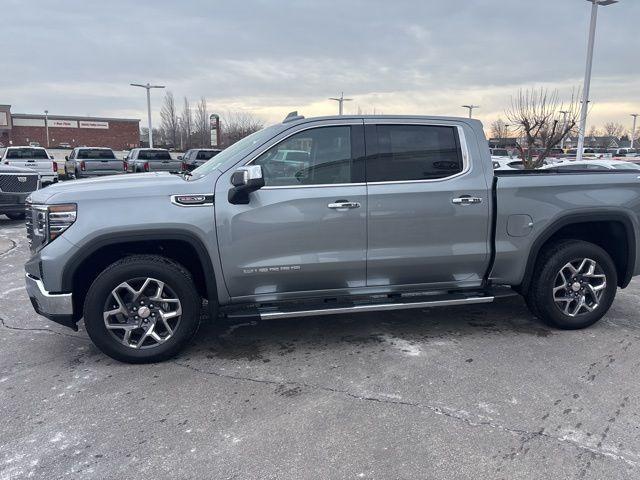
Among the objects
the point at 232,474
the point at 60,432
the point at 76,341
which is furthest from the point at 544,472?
the point at 76,341

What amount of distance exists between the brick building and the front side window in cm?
7709

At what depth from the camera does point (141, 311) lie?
4.16m

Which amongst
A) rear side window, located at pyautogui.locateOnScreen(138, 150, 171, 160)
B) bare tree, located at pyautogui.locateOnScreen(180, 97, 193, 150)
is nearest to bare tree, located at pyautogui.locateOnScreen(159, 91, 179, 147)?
bare tree, located at pyautogui.locateOnScreen(180, 97, 193, 150)

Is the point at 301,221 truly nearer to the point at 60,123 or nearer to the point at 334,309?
the point at 334,309

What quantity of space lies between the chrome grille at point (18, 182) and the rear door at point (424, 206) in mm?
10687

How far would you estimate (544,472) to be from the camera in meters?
2.86

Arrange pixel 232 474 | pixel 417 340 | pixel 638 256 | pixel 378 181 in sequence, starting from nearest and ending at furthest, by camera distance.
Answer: pixel 232 474 → pixel 378 181 → pixel 417 340 → pixel 638 256

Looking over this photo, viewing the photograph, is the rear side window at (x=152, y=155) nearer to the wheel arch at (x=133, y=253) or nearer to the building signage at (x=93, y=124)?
the wheel arch at (x=133, y=253)

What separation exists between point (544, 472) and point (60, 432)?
9.46 ft

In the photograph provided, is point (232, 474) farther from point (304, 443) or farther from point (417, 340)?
point (417, 340)

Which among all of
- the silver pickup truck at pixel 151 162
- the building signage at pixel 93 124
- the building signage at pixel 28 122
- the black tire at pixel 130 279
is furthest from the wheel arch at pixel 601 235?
the building signage at pixel 28 122

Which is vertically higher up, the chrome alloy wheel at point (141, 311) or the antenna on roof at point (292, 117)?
the antenna on roof at point (292, 117)

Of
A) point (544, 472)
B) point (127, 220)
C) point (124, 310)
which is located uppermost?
point (127, 220)

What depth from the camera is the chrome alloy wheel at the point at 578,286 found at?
5.00m
